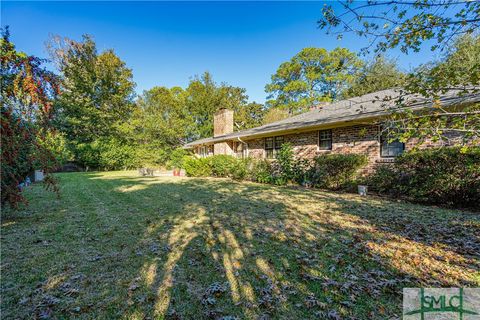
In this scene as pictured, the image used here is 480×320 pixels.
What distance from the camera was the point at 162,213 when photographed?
5664 millimetres

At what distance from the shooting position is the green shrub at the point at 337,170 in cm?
862

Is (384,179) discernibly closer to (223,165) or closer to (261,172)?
(261,172)

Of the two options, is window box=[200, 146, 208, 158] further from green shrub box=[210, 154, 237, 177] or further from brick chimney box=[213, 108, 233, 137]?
green shrub box=[210, 154, 237, 177]

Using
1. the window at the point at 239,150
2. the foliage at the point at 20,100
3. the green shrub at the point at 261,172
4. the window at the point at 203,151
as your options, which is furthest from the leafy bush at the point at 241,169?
the foliage at the point at 20,100

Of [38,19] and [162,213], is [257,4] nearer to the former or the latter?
[38,19]

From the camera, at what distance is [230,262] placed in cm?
307

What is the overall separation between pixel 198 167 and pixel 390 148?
11.9m

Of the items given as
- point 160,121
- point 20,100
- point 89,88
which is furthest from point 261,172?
point 89,88

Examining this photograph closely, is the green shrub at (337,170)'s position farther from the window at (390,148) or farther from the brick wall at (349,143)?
the window at (390,148)

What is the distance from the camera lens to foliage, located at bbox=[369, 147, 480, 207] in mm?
5613

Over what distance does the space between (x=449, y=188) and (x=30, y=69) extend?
9933 millimetres

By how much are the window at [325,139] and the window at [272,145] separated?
2651 millimetres

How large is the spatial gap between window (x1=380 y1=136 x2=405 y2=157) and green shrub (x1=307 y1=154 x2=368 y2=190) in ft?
2.38

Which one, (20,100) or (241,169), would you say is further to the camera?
(241,169)
